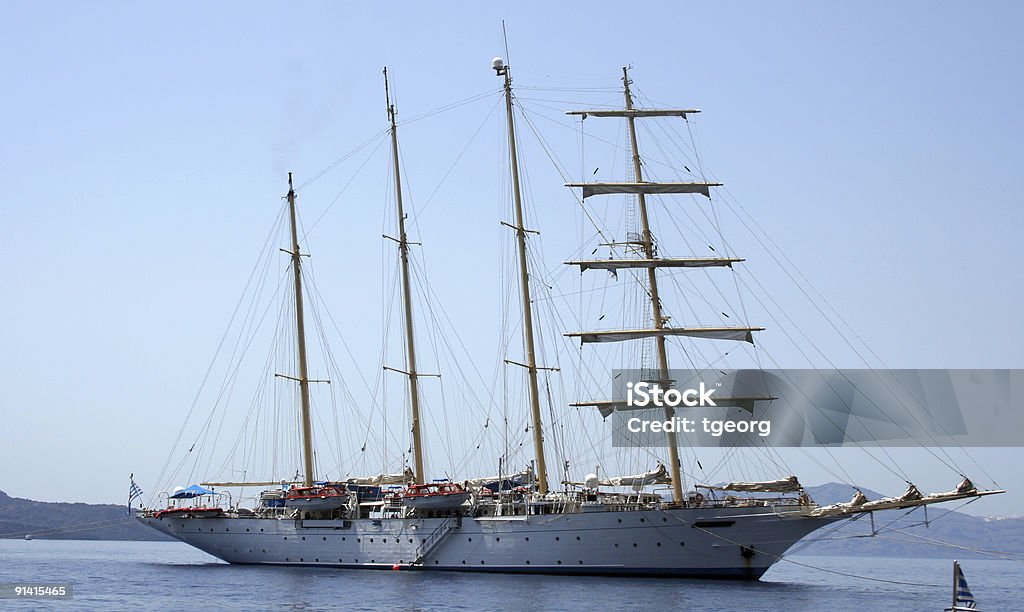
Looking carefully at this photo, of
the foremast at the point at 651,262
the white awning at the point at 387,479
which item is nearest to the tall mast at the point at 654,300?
the foremast at the point at 651,262

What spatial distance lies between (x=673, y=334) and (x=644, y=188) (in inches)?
337

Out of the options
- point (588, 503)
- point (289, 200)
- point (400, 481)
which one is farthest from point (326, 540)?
point (289, 200)

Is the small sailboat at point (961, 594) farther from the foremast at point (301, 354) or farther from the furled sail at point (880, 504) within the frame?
the foremast at point (301, 354)

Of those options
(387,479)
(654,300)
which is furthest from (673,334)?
(387,479)

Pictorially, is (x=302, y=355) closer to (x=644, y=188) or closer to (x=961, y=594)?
(x=644, y=188)

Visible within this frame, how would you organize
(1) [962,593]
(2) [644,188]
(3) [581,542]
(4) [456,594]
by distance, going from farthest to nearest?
(2) [644,188] → (3) [581,542] → (4) [456,594] → (1) [962,593]

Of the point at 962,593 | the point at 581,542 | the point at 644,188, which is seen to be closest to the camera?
the point at 962,593

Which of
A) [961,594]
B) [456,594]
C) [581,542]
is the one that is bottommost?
[961,594]

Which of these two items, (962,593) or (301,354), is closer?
(962,593)

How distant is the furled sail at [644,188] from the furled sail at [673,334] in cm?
783

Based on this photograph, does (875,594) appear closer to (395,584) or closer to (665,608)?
(665,608)

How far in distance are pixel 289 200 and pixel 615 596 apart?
34.8 meters

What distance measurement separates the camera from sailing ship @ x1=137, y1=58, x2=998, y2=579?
50906 millimetres

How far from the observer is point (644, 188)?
197 ft
